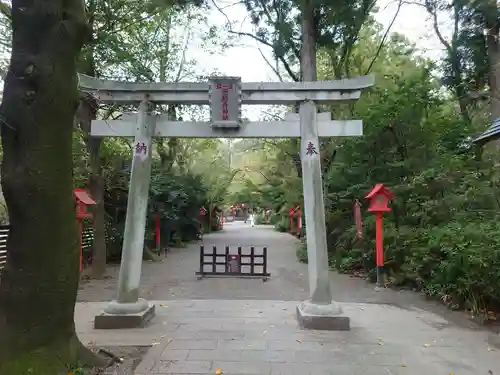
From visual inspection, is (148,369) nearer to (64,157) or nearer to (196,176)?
(64,157)

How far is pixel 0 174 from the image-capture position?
169 inches

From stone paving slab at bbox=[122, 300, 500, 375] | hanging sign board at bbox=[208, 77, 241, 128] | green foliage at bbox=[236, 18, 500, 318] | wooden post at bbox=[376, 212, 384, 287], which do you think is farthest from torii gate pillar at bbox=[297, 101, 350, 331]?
wooden post at bbox=[376, 212, 384, 287]

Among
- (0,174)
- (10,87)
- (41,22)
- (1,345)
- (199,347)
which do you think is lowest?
(199,347)

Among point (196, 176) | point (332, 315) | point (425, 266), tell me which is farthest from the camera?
point (196, 176)

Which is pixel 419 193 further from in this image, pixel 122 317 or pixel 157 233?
pixel 157 233

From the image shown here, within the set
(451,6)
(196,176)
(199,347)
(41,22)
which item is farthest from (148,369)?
(196,176)

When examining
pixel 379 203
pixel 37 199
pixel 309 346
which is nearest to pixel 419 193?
pixel 379 203

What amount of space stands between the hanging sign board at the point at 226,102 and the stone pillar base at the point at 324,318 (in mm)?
3248

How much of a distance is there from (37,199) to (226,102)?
3.67 meters

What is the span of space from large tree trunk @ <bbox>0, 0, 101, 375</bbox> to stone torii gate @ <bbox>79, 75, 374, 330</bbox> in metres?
2.45

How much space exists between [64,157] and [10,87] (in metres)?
0.86

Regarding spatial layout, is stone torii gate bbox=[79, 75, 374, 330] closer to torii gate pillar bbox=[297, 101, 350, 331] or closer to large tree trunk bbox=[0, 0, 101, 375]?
torii gate pillar bbox=[297, 101, 350, 331]

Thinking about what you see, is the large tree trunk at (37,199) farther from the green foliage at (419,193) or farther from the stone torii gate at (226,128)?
the green foliage at (419,193)

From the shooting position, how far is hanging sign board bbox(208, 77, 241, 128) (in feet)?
22.9
